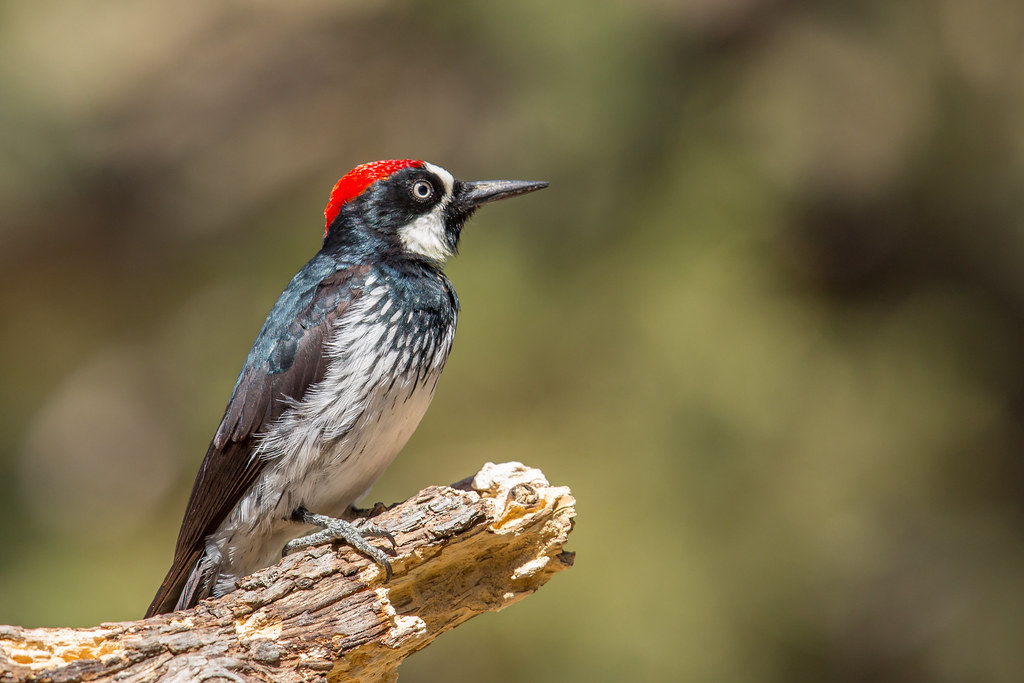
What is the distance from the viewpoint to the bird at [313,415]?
2.81 m

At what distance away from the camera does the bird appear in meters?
2.81

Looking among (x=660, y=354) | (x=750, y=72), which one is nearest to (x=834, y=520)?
(x=660, y=354)

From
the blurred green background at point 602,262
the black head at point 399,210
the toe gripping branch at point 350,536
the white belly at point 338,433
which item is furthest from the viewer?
the blurred green background at point 602,262

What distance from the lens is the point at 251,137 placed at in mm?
7035

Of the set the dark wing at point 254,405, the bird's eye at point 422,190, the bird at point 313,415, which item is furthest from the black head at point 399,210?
the dark wing at point 254,405

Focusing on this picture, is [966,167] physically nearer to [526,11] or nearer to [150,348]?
[526,11]

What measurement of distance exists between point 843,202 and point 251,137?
14.1ft

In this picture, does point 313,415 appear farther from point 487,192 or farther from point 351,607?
point 487,192

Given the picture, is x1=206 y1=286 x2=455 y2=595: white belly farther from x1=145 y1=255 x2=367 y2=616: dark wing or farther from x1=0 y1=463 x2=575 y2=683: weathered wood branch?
x1=0 y1=463 x2=575 y2=683: weathered wood branch

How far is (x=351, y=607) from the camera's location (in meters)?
2.54

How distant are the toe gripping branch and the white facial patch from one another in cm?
104

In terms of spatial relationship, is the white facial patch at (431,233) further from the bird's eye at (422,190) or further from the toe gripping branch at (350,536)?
the toe gripping branch at (350,536)

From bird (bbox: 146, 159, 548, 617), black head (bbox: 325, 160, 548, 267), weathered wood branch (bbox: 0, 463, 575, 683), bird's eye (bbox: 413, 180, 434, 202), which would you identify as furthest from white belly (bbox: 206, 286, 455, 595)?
bird's eye (bbox: 413, 180, 434, 202)

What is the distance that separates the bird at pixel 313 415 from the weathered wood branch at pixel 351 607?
203 mm
